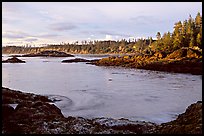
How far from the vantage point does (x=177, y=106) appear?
1752 cm

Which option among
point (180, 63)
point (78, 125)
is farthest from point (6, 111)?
point (180, 63)

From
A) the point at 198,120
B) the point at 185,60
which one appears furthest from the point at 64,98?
the point at 185,60

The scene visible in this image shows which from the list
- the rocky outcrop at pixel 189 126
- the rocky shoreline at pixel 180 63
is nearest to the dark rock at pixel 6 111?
the rocky outcrop at pixel 189 126

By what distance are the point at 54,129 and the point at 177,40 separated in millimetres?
61832

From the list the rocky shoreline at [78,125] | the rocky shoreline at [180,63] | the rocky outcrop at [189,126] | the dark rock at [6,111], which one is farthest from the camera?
the rocky shoreline at [180,63]

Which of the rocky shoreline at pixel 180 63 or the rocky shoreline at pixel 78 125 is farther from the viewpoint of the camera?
the rocky shoreline at pixel 180 63

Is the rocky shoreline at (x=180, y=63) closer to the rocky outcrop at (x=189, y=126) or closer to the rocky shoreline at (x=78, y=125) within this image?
the rocky outcrop at (x=189, y=126)

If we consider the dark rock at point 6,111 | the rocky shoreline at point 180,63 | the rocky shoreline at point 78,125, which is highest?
the rocky shoreline at point 180,63

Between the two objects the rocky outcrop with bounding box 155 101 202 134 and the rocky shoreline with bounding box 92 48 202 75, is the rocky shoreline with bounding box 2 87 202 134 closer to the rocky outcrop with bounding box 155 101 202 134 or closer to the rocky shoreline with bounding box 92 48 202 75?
the rocky outcrop with bounding box 155 101 202 134

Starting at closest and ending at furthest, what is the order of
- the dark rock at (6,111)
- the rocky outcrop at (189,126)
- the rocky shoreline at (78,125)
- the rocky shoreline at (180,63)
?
the rocky outcrop at (189,126), the rocky shoreline at (78,125), the dark rock at (6,111), the rocky shoreline at (180,63)

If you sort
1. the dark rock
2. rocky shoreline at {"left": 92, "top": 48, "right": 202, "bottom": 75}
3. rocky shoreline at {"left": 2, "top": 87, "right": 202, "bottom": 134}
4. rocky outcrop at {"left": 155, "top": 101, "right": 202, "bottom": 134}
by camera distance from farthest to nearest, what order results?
rocky shoreline at {"left": 92, "top": 48, "right": 202, "bottom": 75} → the dark rock → rocky shoreline at {"left": 2, "top": 87, "right": 202, "bottom": 134} → rocky outcrop at {"left": 155, "top": 101, "right": 202, "bottom": 134}

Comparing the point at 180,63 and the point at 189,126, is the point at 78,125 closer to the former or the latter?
the point at 189,126

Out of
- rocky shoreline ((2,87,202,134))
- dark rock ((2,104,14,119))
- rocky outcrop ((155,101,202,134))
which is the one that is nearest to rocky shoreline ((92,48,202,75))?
rocky outcrop ((155,101,202,134))

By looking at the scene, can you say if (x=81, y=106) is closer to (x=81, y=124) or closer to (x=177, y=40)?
(x=81, y=124)
